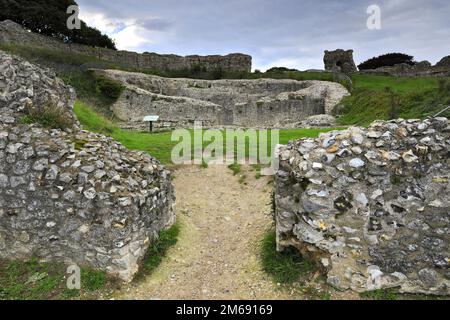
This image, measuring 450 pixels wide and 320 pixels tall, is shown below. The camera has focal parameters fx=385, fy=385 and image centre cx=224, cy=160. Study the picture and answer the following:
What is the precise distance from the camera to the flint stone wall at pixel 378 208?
6.17m

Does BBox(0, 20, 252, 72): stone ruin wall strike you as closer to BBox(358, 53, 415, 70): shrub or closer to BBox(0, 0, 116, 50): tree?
BBox(0, 0, 116, 50): tree

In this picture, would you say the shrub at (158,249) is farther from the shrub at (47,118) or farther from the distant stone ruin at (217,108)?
the distant stone ruin at (217,108)

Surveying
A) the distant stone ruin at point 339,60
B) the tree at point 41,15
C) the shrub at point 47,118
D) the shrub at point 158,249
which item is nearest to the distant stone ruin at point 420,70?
the distant stone ruin at point 339,60

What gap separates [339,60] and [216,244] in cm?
4419

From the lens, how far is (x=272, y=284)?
21.9 ft

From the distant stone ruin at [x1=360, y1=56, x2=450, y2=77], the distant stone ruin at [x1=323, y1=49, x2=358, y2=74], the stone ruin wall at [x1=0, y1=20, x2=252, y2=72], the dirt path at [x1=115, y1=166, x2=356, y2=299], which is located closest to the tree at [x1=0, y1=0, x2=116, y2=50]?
the stone ruin wall at [x1=0, y1=20, x2=252, y2=72]

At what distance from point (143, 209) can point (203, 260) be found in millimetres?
1638

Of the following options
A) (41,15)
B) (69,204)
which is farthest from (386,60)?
(69,204)

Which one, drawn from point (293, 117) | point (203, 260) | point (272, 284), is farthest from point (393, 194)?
point (293, 117)

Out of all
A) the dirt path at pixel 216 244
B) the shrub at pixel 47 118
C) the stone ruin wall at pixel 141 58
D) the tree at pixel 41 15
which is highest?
the tree at pixel 41 15

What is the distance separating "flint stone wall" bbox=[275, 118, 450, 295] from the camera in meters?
6.17

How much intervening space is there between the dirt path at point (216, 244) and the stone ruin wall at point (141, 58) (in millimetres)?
30160

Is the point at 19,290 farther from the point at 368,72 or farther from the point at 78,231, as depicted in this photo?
the point at 368,72

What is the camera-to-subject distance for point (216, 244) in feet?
27.4
